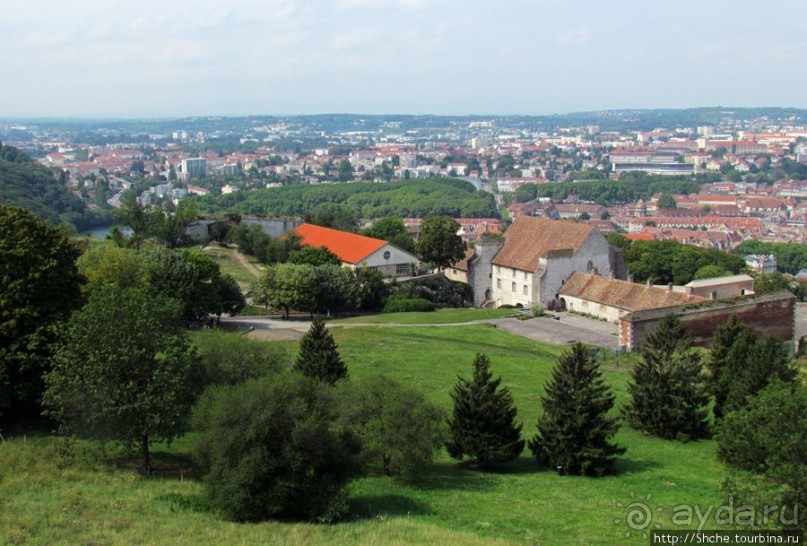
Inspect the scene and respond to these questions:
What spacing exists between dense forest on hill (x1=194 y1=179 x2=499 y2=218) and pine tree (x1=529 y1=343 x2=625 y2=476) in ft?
422

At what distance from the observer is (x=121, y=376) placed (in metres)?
20.8

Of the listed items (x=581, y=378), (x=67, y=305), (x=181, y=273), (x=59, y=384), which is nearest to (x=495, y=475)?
(x=581, y=378)

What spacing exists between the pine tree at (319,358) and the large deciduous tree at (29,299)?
Answer: 6877mm

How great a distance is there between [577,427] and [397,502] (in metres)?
5.91

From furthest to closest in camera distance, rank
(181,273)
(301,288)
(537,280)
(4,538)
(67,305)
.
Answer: (537,280), (301,288), (181,273), (67,305), (4,538)

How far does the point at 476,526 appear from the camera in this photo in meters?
18.1

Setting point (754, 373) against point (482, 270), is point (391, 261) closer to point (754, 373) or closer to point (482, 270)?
point (482, 270)

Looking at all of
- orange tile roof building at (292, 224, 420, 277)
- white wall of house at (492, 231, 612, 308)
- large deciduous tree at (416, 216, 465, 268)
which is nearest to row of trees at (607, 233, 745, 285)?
white wall of house at (492, 231, 612, 308)

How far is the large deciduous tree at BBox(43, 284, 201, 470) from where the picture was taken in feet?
66.6

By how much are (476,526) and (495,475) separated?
4.48 meters

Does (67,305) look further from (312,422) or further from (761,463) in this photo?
(761,463)

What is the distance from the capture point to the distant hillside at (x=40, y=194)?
115 metres

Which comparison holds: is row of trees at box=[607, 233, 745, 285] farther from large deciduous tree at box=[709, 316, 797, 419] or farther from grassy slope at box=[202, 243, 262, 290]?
large deciduous tree at box=[709, 316, 797, 419]

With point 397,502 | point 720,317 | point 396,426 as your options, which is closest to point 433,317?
point 720,317
